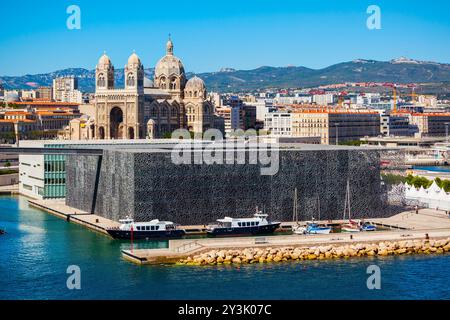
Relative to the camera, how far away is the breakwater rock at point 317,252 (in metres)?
31.3

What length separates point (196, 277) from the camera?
94.7 ft

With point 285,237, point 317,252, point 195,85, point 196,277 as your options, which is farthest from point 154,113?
point 196,277

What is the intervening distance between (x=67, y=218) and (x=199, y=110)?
1667 inches

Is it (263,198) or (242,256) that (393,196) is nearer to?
(263,198)

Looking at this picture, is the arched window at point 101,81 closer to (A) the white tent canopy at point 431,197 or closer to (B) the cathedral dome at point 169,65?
(B) the cathedral dome at point 169,65

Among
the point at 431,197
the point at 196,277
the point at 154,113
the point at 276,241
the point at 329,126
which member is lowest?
the point at 196,277

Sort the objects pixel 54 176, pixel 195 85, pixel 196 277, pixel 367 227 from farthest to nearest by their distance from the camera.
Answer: pixel 195 85
pixel 54 176
pixel 367 227
pixel 196 277

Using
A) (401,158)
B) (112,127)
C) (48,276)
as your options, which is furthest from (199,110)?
(48,276)

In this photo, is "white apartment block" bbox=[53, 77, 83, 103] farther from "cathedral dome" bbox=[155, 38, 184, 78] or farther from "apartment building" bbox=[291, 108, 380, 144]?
"cathedral dome" bbox=[155, 38, 184, 78]

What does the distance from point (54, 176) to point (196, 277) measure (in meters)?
19.9

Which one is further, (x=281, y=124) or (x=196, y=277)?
(x=281, y=124)

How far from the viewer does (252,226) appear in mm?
36250

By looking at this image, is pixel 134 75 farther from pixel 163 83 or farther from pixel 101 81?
pixel 163 83

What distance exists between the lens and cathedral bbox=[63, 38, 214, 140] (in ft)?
253
